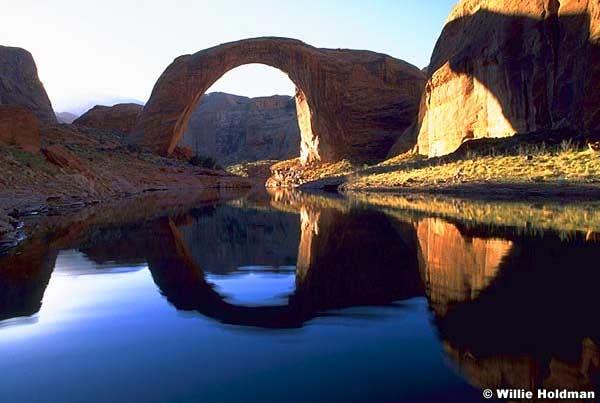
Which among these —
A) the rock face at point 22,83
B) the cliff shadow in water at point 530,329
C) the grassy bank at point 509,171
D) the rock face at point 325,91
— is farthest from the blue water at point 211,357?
the rock face at point 22,83

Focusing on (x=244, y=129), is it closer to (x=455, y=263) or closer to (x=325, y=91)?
(x=325, y=91)

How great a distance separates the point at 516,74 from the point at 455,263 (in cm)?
2787

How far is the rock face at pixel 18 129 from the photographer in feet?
85.2

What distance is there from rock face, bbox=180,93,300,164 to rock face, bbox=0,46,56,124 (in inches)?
1767

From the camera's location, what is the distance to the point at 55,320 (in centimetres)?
497

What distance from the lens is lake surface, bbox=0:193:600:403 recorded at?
3.31 meters

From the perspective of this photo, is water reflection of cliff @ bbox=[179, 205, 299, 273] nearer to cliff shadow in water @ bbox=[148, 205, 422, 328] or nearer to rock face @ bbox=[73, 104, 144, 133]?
cliff shadow in water @ bbox=[148, 205, 422, 328]

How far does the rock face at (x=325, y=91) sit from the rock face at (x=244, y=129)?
47.1m

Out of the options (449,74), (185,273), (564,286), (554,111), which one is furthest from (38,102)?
(564,286)

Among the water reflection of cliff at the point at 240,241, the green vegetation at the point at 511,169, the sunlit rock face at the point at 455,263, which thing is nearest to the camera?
the sunlit rock face at the point at 455,263

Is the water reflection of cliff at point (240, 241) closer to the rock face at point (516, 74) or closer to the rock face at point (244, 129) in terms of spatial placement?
the rock face at point (516, 74)

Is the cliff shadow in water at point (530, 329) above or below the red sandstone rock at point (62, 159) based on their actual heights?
below

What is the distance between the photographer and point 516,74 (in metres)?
30.9

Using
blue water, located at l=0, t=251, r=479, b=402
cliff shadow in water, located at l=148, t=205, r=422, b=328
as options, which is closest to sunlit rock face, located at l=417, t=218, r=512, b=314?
cliff shadow in water, located at l=148, t=205, r=422, b=328
